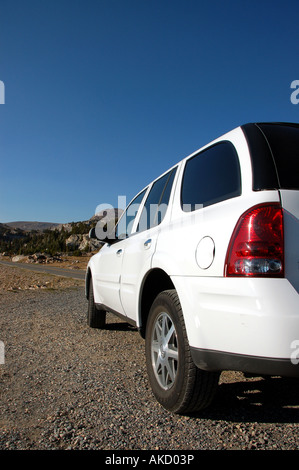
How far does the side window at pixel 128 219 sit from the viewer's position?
14.4 ft

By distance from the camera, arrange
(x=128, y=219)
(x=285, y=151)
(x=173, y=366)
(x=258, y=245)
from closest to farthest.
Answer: (x=258, y=245), (x=285, y=151), (x=173, y=366), (x=128, y=219)

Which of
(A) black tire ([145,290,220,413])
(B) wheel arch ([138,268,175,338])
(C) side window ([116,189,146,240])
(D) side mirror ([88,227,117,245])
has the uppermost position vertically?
(C) side window ([116,189,146,240])

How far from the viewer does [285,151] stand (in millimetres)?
2207

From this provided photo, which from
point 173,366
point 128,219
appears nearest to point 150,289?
point 173,366

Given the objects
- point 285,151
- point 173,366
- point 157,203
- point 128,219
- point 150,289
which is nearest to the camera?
point 285,151

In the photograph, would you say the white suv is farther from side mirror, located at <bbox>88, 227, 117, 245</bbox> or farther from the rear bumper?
side mirror, located at <bbox>88, 227, 117, 245</bbox>

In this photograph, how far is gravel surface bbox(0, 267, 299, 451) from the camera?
216 cm

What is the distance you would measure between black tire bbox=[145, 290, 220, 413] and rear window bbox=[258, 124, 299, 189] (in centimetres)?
107

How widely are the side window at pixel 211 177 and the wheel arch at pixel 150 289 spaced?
0.63 meters

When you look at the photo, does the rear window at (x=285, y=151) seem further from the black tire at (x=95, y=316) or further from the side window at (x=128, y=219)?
the black tire at (x=95, y=316)

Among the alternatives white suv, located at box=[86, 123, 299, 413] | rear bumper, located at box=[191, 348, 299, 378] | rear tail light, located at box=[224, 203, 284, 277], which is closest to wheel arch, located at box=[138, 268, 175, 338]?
white suv, located at box=[86, 123, 299, 413]

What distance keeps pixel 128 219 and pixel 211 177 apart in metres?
2.19

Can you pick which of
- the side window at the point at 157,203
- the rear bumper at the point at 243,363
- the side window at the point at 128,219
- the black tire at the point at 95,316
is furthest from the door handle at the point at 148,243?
the black tire at the point at 95,316

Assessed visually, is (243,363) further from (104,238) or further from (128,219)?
(104,238)
